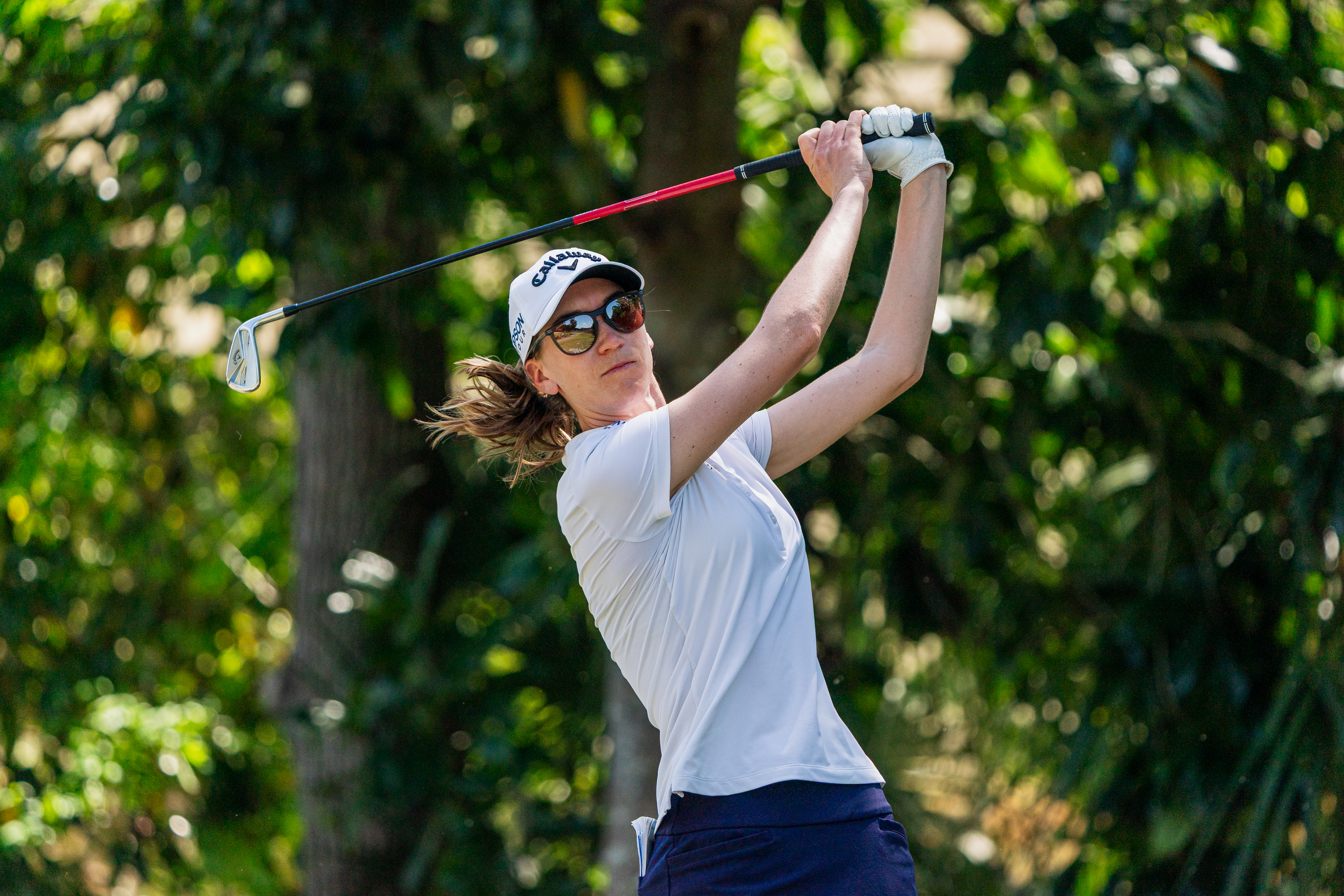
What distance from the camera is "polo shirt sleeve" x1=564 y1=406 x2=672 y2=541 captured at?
1.85 meters

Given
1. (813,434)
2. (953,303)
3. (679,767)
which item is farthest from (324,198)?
(679,767)

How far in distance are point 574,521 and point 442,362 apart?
12.4ft

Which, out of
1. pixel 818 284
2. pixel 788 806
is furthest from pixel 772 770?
pixel 818 284

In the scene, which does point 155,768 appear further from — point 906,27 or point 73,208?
point 906,27

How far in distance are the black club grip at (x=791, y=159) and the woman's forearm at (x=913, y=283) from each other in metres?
0.08

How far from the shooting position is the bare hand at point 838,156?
211 cm

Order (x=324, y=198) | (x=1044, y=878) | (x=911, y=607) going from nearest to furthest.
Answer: (x=324, y=198), (x=1044, y=878), (x=911, y=607)

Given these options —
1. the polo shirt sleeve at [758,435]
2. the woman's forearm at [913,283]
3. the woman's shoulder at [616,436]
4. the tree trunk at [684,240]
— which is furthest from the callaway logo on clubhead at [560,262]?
the tree trunk at [684,240]

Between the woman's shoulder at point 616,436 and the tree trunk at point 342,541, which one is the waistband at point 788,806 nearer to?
the woman's shoulder at point 616,436

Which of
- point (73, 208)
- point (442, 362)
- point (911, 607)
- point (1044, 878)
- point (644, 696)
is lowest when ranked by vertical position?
point (1044, 878)

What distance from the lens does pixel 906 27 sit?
5895 millimetres

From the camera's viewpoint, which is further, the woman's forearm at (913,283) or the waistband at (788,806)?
the woman's forearm at (913,283)

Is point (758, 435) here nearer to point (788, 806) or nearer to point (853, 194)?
point (853, 194)

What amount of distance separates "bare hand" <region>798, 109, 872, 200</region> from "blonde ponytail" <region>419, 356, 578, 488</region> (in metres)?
0.62
